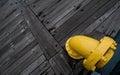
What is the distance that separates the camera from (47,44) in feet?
12.1

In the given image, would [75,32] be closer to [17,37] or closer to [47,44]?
[47,44]

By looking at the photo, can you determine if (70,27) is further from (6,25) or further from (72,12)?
(6,25)

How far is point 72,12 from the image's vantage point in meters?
3.99

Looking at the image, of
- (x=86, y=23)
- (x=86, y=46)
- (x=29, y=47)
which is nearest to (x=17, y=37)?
(x=29, y=47)

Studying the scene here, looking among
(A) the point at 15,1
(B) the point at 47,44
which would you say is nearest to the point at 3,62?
(B) the point at 47,44

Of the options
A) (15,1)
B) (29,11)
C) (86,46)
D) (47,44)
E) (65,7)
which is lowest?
(86,46)

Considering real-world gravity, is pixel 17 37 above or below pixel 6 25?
below

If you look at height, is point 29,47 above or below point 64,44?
above

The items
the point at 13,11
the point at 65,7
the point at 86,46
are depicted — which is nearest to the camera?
the point at 86,46

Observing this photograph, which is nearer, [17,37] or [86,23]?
[86,23]

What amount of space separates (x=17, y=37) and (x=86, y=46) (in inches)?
62.4

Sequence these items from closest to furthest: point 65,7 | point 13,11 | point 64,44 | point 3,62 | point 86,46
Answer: point 86,46, point 64,44, point 3,62, point 65,7, point 13,11

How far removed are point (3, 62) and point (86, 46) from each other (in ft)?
5.11

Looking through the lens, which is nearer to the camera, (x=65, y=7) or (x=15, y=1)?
(x=65, y=7)
